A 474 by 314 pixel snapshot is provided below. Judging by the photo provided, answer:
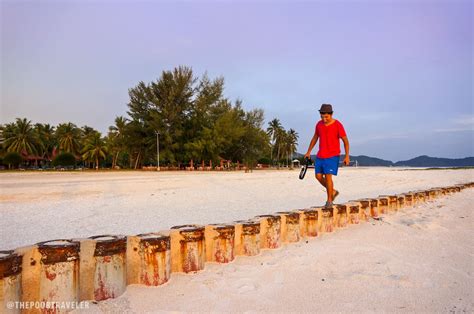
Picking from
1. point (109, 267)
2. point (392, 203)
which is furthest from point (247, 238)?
point (392, 203)

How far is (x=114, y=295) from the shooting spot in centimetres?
281

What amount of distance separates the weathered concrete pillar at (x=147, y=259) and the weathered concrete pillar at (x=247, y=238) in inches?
38.9

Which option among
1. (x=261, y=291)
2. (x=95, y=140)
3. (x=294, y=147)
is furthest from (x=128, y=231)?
(x=294, y=147)

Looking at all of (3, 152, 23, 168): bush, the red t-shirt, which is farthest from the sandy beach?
(3, 152, 23, 168): bush

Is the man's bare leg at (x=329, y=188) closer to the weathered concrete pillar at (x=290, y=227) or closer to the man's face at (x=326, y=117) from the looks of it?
the man's face at (x=326, y=117)

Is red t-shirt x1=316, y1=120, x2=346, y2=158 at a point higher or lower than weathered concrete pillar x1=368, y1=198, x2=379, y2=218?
higher

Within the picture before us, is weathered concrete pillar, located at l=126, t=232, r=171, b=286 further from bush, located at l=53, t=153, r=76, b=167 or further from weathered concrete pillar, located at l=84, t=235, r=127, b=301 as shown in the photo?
bush, located at l=53, t=153, r=76, b=167

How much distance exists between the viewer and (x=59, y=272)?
2.51 m

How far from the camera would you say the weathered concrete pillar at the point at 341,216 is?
5570 mm

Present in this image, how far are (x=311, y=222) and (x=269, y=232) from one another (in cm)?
96

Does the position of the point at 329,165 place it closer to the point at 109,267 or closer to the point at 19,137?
the point at 109,267

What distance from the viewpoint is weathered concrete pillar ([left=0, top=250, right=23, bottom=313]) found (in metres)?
2.15

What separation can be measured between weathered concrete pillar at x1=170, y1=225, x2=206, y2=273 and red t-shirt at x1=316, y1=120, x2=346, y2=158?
3.29m

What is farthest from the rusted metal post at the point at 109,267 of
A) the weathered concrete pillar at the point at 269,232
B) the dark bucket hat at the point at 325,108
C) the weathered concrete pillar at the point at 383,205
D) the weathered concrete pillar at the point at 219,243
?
the weathered concrete pillar at the point at 383,205
